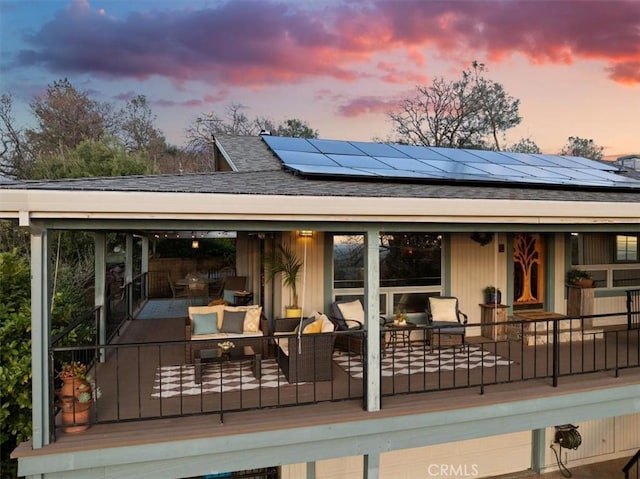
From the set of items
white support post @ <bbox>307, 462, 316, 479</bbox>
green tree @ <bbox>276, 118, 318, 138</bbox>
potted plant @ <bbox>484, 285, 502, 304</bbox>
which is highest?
green tree @ <bbox>276, 118, 318, 138</bbox>

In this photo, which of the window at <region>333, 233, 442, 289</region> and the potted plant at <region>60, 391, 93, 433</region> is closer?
the potted plant at <region>60, 391, 93, 433</region>

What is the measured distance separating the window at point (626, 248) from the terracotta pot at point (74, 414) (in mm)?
10212

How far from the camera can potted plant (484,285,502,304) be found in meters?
8.78

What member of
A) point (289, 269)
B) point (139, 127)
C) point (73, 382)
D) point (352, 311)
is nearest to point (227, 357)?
point (289, 269)

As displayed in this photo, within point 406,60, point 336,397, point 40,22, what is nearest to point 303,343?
point 336,397

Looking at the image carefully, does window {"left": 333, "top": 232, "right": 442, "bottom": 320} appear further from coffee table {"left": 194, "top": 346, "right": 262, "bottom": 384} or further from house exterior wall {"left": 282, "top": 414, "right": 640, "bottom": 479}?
house exterior wall {"left": 282, "top": 414, "right": 640, "bottom": 479}

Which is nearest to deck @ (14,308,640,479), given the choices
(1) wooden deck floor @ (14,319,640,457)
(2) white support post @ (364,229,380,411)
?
(1) wooden deck floor @ (14,319,640,457)

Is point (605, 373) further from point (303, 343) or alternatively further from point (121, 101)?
point (121, 101)

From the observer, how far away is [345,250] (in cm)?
838

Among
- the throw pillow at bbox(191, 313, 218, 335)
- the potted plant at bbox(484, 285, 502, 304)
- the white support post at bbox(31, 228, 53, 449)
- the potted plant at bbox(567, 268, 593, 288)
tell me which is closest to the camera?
the white support post at bbox(31, 228, 53, 449)

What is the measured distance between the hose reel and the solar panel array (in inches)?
172

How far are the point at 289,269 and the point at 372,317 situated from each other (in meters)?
2.95

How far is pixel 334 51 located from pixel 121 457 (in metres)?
19.0

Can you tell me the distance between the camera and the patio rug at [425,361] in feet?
22.2
